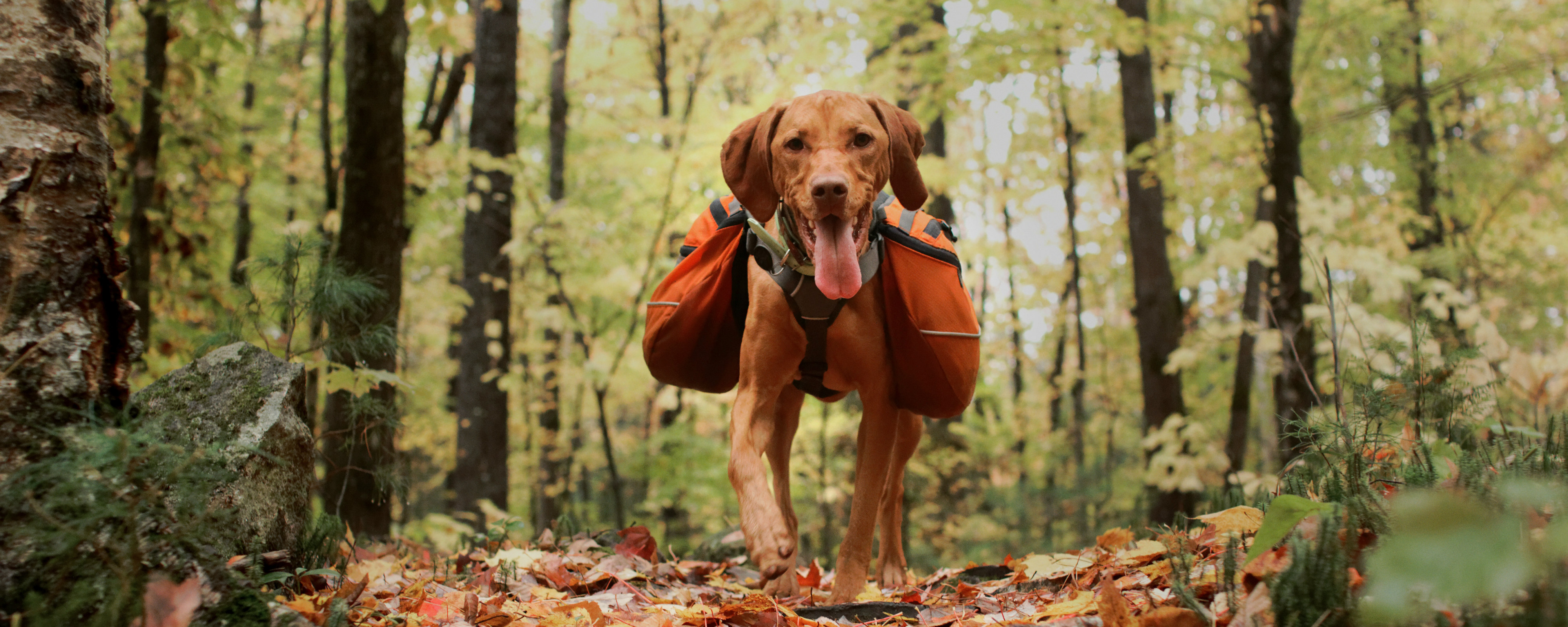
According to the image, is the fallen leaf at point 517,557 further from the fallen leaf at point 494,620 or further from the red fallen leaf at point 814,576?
the red fallen leaf at point 814,576

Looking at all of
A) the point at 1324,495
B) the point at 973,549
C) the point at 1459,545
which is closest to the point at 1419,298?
the point at 973,549

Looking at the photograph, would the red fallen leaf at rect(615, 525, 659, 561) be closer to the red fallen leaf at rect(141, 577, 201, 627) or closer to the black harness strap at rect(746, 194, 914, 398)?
the black harness strap at rect(746, 194, 914, 398)

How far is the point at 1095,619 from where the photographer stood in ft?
7.39

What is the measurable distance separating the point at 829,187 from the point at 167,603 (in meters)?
2.02

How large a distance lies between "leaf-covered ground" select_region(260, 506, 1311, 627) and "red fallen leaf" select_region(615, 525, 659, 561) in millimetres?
139

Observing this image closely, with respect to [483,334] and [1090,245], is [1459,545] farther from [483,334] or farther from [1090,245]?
[1090,245]

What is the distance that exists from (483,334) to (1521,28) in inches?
690

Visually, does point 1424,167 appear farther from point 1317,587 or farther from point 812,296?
point 1317,587

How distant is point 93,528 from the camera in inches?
68.7

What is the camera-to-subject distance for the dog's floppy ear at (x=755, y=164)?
3.22m

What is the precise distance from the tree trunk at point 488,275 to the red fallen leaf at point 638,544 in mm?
5278

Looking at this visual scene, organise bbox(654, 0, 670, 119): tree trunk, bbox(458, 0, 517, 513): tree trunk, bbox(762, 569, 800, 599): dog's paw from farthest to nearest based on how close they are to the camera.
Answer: bbox(654, 0, 670, 119): tree trunk, bbox(458, 0, 517, 513): tree trunk, bbox(762, 569, 800, 599): dog's paw

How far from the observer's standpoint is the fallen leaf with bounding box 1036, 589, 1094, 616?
7.93 ft

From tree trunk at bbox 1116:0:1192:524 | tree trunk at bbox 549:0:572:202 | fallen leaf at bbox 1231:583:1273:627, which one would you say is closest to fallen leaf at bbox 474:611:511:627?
fallen leaf at bbox 1231:583:1273:627
